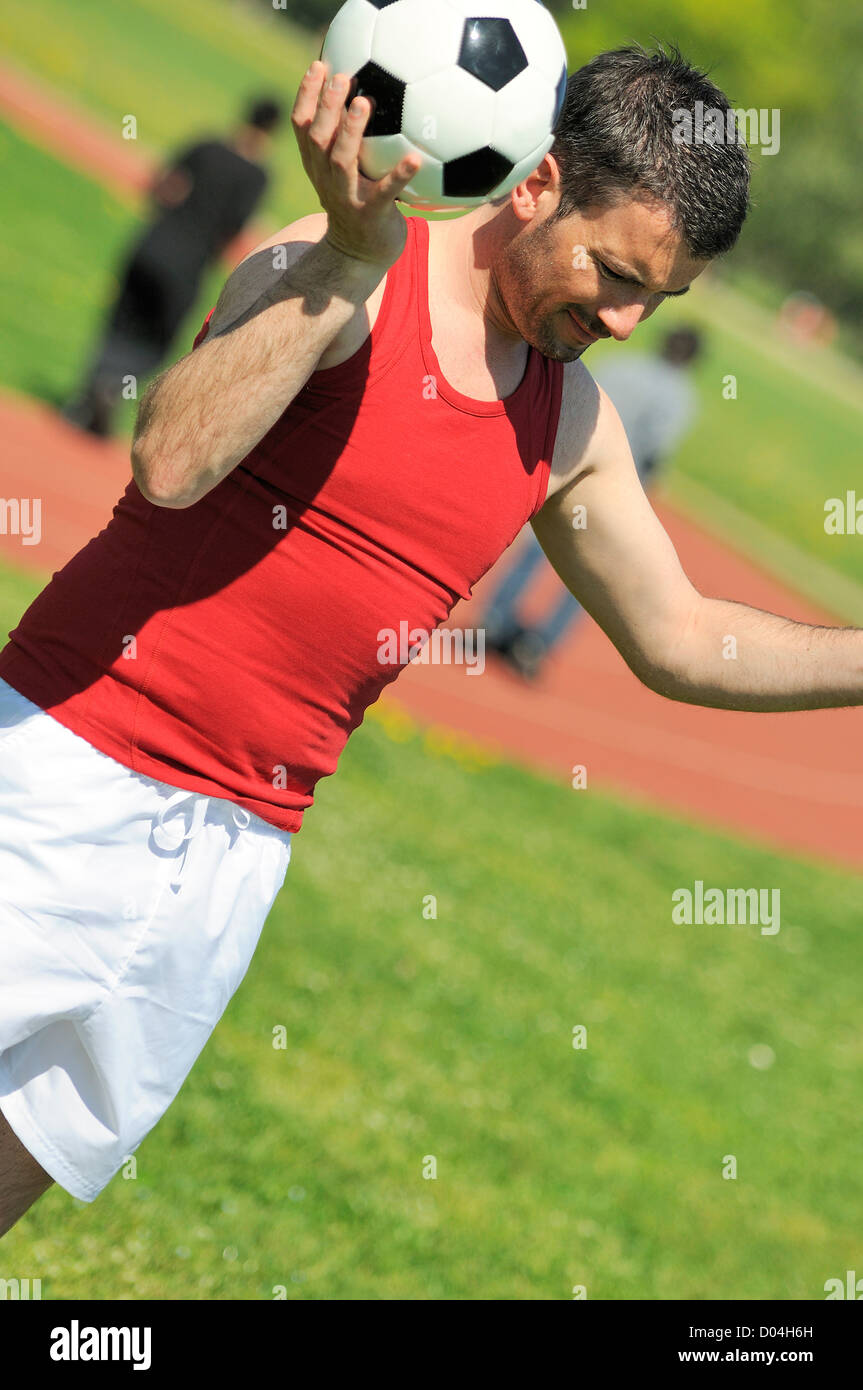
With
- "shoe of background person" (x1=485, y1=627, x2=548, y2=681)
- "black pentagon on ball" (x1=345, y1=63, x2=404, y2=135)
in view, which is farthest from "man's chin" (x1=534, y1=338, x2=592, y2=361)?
"shoe of background person" (x1=485, y1=627, x2=548, y2=681)

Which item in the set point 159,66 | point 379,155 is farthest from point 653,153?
point 159,66

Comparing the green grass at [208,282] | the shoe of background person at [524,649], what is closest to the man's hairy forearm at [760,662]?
the shoe of background person at [524,649]

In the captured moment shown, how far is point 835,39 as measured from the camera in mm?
73500

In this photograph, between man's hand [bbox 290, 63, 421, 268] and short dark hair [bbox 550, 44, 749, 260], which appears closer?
man's hand [bbox 290, 63, 421, 268]

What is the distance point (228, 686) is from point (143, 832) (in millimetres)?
299

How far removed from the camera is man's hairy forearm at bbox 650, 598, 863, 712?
2.98 metres

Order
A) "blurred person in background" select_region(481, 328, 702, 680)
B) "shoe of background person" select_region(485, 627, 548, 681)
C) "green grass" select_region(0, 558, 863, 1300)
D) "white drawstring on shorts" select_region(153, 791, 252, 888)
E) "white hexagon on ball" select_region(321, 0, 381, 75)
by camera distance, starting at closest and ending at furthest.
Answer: "white hexagon on ball" select_region(321, 0, 381, 75), "white drawstring on shorts" select_region(153, 791, 252, 888), "green grass" select_region(0, 558, 863, 1300), "blurred person in background" select_region(481, 328, 702, 680), "shoe of background person" select_region(485, 627, 548, 681)

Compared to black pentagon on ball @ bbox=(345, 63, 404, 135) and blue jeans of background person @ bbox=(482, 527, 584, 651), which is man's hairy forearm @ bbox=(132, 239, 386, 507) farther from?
blue jeans of background person @ bbox=(482, 527, 584, 651)

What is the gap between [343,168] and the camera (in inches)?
76.7

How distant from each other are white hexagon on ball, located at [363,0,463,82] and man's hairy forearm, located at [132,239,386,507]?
33 cm

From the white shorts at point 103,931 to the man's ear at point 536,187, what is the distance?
1180mm

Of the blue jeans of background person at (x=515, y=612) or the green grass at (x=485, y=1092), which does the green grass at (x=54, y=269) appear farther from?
the green grass at (x=485, y=1092)

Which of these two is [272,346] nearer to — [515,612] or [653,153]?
[653,153]
